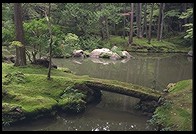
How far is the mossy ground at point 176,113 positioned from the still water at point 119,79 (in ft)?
1.92

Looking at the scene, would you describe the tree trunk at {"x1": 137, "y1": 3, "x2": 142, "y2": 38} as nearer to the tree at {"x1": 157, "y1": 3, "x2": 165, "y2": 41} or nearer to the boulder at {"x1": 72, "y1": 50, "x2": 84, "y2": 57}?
the tree at {"x1": 157, "y1": 3, "x2": 165, "y2": 41}

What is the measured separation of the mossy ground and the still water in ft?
1.92

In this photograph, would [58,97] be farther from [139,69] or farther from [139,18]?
[139,18]

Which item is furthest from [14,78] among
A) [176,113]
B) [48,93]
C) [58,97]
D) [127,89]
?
[176,113]

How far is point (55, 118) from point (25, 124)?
122cm

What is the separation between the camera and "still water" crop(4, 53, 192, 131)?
1178 cm

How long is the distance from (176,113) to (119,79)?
331 inches

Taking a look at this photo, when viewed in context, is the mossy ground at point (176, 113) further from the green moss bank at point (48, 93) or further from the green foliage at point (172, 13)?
the green foliage at point (172, 13)

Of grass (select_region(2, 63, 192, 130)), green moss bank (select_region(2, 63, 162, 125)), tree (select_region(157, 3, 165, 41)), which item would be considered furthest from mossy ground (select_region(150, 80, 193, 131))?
tree (select_region(157, 3, 165, 41))

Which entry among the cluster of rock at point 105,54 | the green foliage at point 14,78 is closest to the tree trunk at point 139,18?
the cluster of rock at point 105,54

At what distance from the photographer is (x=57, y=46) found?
1557 cm

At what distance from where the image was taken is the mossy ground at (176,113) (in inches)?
432

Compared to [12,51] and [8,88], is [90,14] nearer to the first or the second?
[12,51]

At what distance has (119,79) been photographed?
20.1 meters
